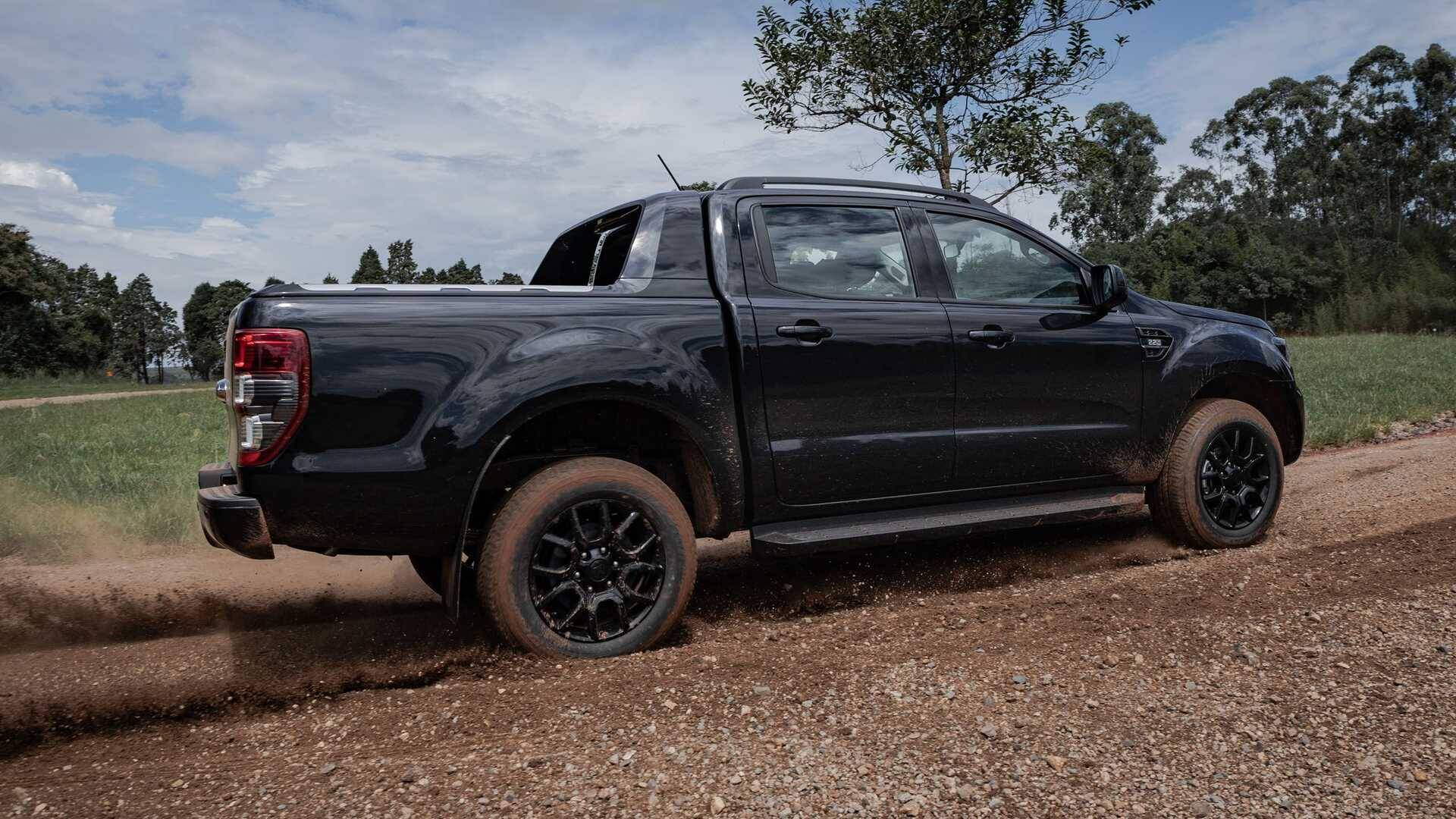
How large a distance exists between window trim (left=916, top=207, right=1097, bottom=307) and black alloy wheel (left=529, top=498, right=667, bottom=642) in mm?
1797

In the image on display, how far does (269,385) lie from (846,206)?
8.13 feet

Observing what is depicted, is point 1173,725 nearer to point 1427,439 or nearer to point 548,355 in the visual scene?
point 548,355

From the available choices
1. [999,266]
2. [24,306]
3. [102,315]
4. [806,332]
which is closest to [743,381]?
[806,332]

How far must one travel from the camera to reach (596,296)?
3.72 metres

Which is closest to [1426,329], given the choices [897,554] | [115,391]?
[897,554]

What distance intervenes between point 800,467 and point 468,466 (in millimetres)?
1321

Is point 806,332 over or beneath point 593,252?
beneath

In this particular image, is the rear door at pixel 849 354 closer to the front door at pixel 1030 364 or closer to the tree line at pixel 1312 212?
the front door at pixel 1030 364

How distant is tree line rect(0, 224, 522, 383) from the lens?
35312 millimetres

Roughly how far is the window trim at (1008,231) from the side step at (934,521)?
0.90 metres

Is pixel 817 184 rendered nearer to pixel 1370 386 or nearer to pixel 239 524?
pixel 239 524

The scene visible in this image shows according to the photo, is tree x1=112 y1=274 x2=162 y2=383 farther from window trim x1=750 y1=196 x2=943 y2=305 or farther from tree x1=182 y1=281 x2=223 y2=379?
window trim x1=750 y1=196 x2=943 y2=305

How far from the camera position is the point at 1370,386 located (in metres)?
12.8

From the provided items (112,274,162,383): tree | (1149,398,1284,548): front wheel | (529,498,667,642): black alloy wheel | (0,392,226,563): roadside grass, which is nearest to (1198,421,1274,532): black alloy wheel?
(1149,398,1284,548): front wheel
